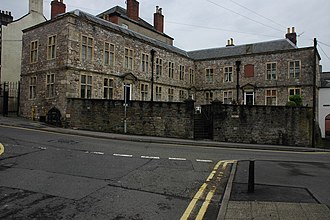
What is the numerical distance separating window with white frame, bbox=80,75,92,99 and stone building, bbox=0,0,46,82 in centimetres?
1409

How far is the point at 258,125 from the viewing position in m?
21.1

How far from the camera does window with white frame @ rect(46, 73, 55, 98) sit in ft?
71.6

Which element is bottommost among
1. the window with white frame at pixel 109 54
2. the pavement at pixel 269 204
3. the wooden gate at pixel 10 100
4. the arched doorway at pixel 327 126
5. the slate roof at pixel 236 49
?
the pavement at pixel 269 204

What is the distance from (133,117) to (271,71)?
20.4 m

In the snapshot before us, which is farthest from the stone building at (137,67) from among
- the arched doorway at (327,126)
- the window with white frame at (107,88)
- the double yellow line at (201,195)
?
the double yellow line at (201,195)

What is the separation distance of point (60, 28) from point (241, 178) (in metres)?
19.0

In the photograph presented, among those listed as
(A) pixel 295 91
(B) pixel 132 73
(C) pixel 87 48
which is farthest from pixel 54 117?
(A) pixel 295 91

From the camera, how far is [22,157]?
9383 millimetres

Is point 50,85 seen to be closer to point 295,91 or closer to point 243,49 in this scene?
point 243,49

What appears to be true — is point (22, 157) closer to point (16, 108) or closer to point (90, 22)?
point (90, 22)

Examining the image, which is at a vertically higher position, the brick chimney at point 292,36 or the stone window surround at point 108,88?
the brick chimney at point 292,36

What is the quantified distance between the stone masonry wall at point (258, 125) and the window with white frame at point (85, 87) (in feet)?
34.8

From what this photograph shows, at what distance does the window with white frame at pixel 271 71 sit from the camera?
107 feet

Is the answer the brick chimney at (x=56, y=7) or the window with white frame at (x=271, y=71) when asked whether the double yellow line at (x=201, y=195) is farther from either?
the window with white frame at (x=271, y=71)
